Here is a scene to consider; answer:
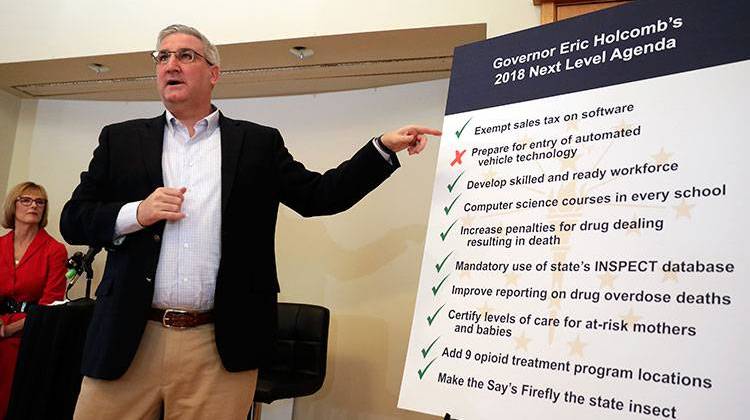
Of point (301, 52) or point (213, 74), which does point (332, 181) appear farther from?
point (301, 52)

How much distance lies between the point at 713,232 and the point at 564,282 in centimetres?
28

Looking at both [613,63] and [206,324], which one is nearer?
[613,63]

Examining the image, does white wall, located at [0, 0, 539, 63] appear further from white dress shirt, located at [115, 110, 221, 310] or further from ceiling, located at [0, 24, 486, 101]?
white dress shirt, located at [115, 110, 221, 310]

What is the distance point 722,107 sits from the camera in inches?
42.6

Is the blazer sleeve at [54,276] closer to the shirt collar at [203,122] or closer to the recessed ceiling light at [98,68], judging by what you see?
the recessed ceiling light at [98,68]

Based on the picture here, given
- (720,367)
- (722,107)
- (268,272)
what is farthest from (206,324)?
(722,107)

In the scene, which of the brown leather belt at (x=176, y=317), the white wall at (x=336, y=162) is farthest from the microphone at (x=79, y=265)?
the brown leather belt at (x=176, y=317)


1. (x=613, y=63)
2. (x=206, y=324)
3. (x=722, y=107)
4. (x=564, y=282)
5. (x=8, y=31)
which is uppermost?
(x=8, y=31)

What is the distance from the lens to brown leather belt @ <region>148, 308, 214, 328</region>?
1.51 meters

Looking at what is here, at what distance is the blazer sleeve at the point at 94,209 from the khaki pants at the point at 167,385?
0.90 feet

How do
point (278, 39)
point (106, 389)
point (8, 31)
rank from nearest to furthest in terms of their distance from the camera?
1. point (106, 389)
2. point (278, 39)
3. point (8, 31)

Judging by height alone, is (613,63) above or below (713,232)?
above

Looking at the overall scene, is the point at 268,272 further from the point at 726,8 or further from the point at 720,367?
the point at 726,8

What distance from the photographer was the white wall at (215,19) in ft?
8.93
